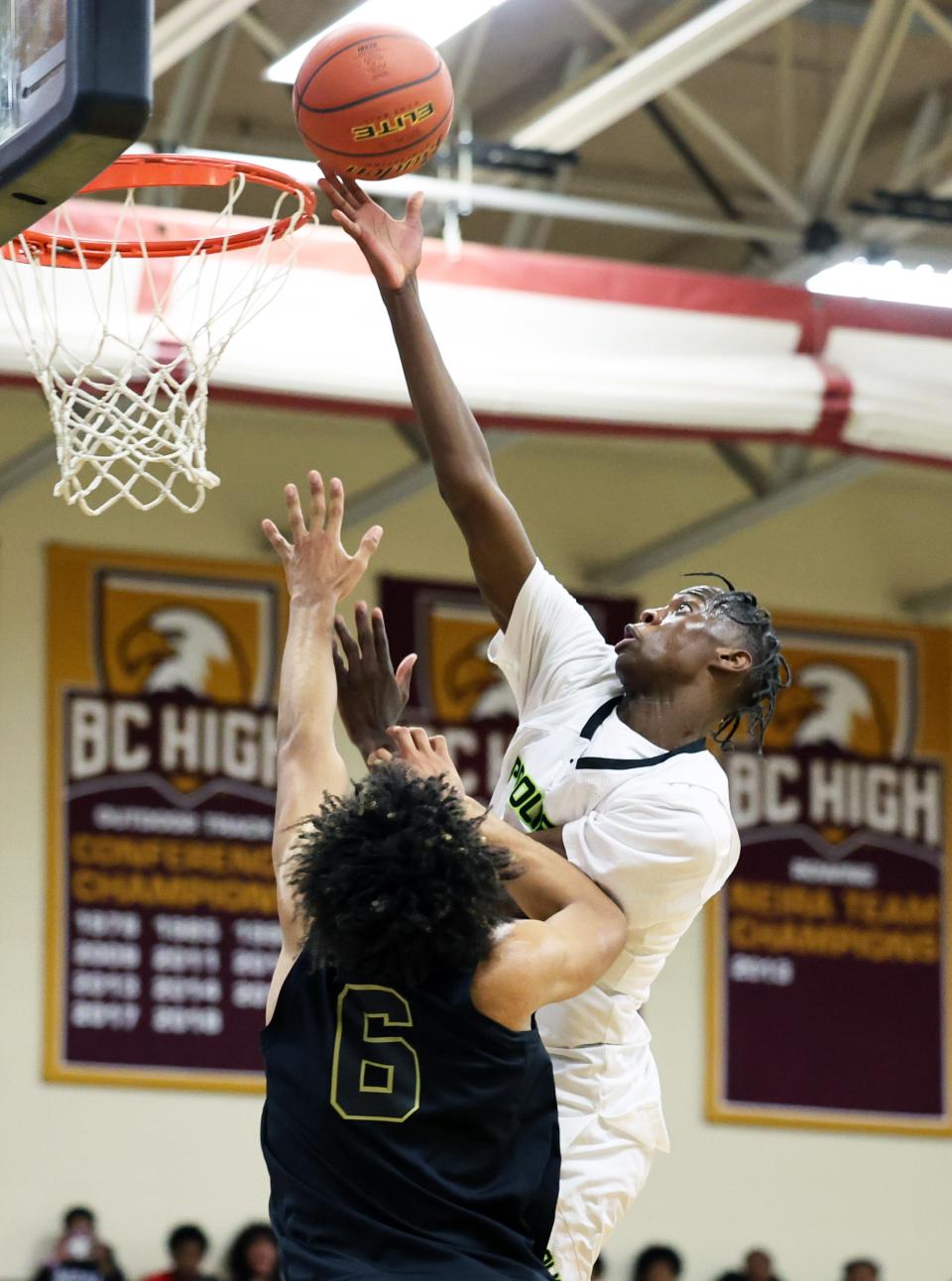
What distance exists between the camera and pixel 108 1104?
10672mm

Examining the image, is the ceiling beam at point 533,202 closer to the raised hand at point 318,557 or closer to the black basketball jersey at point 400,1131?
the raised hand at point 318,557

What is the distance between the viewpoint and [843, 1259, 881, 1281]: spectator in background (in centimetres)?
1132

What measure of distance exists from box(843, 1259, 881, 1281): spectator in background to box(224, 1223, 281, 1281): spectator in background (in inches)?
120

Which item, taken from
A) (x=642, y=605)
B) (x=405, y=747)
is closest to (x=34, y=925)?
(x=642, y=605)

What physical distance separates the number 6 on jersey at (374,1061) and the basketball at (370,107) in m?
2.11

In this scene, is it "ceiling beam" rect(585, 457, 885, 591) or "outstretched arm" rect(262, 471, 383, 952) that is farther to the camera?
"ceiling beam" rect(585, 457, 885, 591)

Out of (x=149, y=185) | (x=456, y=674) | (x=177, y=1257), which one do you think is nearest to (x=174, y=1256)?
(x=177, y=1257)

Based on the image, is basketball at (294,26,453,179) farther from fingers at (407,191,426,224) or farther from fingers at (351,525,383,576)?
fingers at (351,525,383,576)

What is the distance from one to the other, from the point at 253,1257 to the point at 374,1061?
7779mm

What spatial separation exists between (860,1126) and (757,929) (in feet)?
4.00

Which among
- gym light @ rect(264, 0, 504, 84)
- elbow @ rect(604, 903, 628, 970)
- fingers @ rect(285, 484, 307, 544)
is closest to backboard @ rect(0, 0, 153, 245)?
fingers @ rect(285, 484, 307, 544)

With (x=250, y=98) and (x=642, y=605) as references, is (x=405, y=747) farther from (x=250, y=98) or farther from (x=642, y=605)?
(x=642, y=605)

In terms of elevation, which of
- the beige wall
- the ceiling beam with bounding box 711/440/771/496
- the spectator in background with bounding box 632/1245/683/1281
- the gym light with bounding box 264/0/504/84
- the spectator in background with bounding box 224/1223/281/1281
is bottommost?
the spectator in background with bounding box 632/1245/683/1281

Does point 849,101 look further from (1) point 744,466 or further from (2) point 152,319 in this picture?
(2) point 152,319
